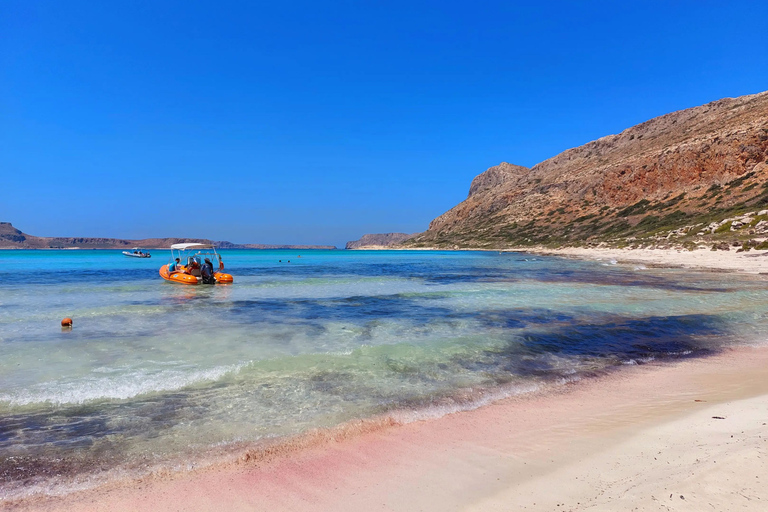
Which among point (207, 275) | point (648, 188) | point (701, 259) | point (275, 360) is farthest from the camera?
point (648, 188)

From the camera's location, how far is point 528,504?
389cm

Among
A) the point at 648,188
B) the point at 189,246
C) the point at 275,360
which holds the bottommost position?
the point at 275,360

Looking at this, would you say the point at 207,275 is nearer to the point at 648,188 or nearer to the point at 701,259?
the point at 701,259

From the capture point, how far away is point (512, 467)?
470cm

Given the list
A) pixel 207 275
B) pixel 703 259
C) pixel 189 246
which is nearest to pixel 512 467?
pixel 189 246

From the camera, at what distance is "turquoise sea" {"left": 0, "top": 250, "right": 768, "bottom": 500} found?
5.70 metres

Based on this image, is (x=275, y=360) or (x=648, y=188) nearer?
(x=275, y=360)

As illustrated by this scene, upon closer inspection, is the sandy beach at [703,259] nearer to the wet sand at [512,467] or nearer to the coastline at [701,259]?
the coastline at [701,259]

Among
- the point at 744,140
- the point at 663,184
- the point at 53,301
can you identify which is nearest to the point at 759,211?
the point at 744,140

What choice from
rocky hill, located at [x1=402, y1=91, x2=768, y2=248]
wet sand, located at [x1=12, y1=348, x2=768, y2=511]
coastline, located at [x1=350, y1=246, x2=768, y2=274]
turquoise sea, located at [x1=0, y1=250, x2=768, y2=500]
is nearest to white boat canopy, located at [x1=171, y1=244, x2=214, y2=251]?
turquoise sea, located at [x1=0, y1=250, x2=768, y2=500]

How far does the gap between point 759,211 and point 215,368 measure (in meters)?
61.6

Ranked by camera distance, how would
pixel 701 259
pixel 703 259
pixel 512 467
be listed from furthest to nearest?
pixel 701 259 → pixel 703 259 → pixel 512 467

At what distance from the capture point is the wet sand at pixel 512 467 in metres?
3.97

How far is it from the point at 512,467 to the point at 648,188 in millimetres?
98255
